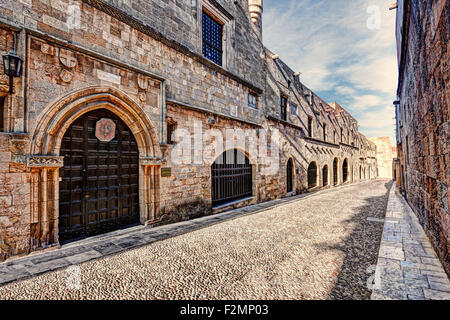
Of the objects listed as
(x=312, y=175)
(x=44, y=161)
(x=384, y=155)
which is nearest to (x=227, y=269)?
(x=44, y=161)

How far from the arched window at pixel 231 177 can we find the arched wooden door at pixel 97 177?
3.30 meters

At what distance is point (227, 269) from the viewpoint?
3297 millimetres

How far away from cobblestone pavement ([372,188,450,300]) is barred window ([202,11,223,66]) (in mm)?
8179

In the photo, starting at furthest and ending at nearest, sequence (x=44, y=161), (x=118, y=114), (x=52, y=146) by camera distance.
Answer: (x=118, y=114), (x=52, y=146), (x=44, y=161)

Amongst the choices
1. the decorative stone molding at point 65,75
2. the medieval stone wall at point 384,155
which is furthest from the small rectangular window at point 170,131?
the medieval stone wall at point 384,155

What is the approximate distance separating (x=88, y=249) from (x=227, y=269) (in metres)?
2.82

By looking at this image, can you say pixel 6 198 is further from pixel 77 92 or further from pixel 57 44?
pixel 57 44

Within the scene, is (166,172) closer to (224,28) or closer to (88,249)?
(88,249)

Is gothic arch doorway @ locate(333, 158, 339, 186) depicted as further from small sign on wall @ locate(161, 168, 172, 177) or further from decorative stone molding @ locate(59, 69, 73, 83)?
decorative stone molding @ locate(59, 69, 73, 83)

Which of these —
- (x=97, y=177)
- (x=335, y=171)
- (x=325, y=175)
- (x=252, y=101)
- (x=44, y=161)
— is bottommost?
(x=325, y=175)

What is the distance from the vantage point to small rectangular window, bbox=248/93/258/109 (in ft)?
33.8

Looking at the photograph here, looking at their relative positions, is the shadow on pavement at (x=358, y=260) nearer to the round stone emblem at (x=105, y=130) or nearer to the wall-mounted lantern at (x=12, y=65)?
the round stone emblem at (x=105, y=130)

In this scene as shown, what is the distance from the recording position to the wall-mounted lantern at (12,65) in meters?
3.45
